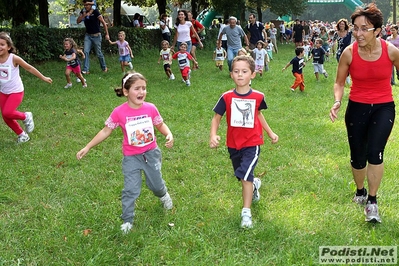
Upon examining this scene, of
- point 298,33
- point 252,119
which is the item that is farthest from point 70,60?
point 298,33

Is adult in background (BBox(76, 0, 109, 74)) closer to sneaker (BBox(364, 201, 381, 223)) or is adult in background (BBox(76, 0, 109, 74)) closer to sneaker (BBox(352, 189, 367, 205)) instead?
sneaker (BBox(352, 189, 367, 205))

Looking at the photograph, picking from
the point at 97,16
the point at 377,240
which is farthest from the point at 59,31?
the point at 377,240

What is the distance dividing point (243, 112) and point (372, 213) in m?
1.68

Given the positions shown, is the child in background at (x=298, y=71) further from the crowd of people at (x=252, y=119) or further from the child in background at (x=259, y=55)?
the crowd of people at (x=252, y=119)

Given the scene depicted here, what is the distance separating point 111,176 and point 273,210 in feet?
7.86

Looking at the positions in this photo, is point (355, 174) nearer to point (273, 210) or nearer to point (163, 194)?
point (273, 210)

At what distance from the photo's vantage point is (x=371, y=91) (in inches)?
172

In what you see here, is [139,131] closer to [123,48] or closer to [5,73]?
[5,73]

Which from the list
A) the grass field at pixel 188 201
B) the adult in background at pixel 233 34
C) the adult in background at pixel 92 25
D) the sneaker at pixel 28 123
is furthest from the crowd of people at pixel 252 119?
the adult in background at pixel 92 25

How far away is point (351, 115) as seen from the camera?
4.54 meters

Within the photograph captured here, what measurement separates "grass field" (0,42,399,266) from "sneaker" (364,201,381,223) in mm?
73

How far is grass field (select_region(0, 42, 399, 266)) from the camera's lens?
3.93m

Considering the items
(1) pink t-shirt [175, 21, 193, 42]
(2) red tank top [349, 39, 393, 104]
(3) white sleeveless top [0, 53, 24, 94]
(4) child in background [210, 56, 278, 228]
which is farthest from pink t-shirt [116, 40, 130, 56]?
(2) red tank top [349, 39, 393, 104]

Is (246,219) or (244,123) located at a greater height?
(244,123)
